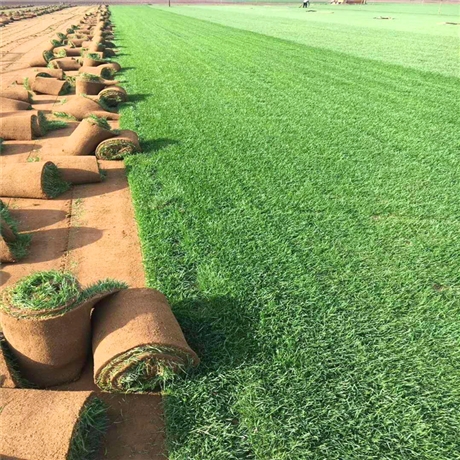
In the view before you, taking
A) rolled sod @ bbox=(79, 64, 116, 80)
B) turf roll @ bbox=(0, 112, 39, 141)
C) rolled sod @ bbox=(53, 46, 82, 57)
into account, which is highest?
rolled sod @ bbox=(53, 46, 82, 57)

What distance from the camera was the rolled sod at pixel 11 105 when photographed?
28.9 ft

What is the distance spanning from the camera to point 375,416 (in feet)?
9.02

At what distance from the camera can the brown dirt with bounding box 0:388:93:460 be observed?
224 cm

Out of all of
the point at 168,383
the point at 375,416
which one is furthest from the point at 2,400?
the point at 375,416

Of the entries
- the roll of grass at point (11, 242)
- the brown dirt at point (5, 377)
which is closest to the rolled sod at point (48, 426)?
the brown dirt at point (5, 377)

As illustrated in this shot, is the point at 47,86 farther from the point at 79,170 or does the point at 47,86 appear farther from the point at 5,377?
the point at 5,377

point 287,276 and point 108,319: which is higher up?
point 108,319

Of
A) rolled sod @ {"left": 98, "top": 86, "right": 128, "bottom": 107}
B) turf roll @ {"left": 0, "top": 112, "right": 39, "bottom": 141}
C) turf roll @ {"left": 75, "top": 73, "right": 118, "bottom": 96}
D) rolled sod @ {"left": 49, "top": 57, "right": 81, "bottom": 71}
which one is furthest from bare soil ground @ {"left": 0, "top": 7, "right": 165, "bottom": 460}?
rolled sod @ {"left": 49, "top": 57, "right": 81, "bottom": 71}

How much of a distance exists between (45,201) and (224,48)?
609 inches

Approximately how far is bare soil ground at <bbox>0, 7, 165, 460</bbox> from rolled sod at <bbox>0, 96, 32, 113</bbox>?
8.15 ft

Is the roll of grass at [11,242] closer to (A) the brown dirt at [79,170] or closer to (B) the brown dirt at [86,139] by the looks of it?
(A) the brown dirt at [79,170]

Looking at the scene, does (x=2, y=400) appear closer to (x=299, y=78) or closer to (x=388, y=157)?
(x=388, y=157)

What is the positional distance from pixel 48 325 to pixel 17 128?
6.34 meters

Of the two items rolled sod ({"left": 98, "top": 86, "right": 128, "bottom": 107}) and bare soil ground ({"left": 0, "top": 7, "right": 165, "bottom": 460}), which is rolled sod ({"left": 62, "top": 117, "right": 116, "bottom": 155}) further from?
rolled sod ({"left": 98, "top": 86, "right": 128, "bottom": 107})
